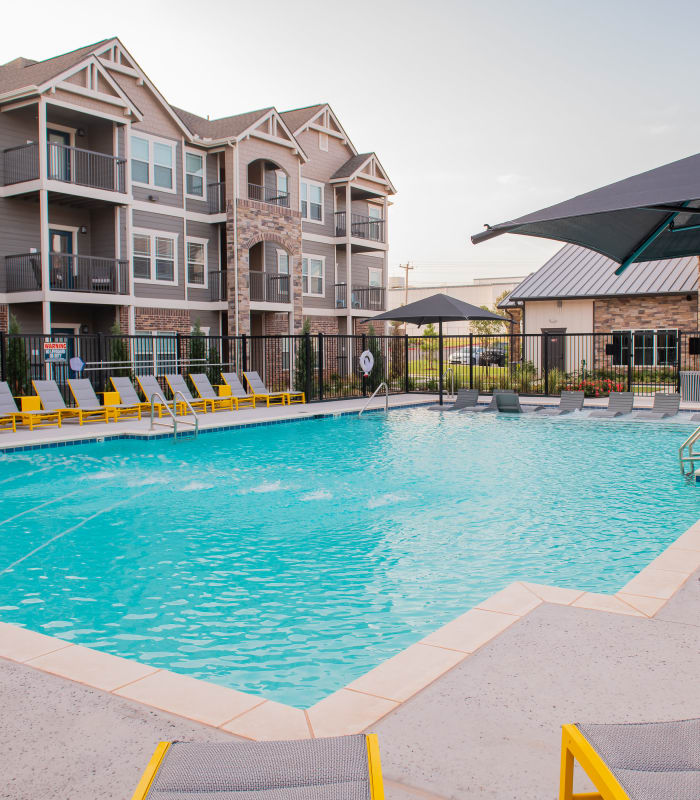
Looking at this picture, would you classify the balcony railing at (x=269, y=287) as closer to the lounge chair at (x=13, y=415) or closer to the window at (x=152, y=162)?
the window at (x=152, y=162)

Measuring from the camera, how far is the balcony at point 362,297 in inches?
1229

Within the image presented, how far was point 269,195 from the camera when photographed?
28.2 meters

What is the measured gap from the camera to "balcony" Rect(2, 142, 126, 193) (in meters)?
20.7

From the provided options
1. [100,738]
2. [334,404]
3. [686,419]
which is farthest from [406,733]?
[334,404]

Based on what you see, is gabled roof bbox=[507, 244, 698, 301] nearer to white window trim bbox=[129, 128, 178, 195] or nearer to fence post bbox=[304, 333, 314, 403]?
fence post bbox=[304, 333, 314, 403]

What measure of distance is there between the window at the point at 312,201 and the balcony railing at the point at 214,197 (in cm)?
451

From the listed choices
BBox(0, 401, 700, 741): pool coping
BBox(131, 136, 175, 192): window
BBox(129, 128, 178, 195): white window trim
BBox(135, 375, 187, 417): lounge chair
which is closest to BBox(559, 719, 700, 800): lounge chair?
BBox(0, 401, 700, 741): pool coping

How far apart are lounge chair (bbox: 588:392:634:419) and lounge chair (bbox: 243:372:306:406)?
26.4 feet

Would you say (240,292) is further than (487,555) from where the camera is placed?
Yes

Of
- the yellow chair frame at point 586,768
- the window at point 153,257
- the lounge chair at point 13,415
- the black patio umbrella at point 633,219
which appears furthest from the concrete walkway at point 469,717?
the window at point 153,257

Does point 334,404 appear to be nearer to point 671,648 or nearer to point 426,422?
point 426,422

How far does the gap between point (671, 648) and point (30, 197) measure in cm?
2135

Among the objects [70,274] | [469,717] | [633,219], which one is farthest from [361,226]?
[469,717]

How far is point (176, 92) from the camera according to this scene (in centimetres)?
2944
